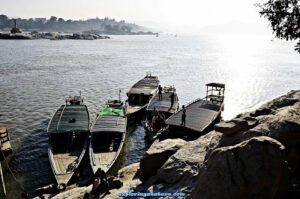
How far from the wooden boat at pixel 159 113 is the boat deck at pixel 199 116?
252 cm

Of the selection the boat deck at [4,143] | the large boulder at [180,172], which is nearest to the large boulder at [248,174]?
the large boulder at [180,172]

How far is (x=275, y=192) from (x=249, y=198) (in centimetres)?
104

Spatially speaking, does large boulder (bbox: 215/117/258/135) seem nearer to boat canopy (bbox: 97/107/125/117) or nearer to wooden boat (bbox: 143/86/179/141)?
wooden boat (bbox: 143/86/179/141)

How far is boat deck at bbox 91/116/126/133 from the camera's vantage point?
31.1 metres

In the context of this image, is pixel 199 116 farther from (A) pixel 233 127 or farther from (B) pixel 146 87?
(B) pixel 146 87

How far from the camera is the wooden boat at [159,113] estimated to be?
3503 centimetres

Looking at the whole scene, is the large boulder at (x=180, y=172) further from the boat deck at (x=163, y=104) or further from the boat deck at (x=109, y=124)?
the boat deck at (x=163, y=104)

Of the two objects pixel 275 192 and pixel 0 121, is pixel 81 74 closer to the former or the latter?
pixel 0 121

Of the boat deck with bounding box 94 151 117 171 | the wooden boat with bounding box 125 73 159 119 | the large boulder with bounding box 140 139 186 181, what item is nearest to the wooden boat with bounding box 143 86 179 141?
the wooden boat with bounding box 125 73 159 119

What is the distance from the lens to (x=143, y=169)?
16641 mm

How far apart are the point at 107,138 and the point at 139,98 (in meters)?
17.1

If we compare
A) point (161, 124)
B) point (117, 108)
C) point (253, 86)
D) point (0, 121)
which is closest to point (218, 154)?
point (161, 124)

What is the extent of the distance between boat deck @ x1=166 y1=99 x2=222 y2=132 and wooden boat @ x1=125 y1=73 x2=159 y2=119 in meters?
8.95

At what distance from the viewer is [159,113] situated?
127ft
